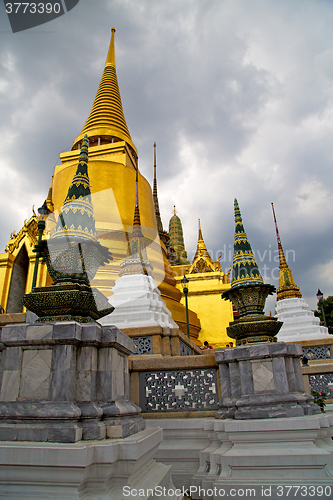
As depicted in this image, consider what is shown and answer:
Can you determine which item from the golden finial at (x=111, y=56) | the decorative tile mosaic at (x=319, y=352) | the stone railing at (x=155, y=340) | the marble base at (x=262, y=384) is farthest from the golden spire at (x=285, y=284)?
the golden finial at (x=111, y=56)

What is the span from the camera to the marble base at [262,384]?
428 cm

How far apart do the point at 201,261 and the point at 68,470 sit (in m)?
27.0

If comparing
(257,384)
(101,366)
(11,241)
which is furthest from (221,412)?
(11,241)

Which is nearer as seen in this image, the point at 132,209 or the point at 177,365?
the point at 177,365

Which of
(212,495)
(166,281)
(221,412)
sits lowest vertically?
(212,495)

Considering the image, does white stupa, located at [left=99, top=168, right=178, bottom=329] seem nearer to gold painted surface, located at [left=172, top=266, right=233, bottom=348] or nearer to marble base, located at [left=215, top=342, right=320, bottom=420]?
marble base, located at [left=215, top=342, right=320, bottom=420]

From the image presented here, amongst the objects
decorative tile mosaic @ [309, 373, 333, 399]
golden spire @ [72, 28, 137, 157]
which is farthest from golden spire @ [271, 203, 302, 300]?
golden spire @ [72, 28, 137, 157]

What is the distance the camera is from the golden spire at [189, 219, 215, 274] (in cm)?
2833

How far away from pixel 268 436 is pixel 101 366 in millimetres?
2392

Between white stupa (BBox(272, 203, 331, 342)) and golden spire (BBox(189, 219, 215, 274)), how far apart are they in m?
13.1

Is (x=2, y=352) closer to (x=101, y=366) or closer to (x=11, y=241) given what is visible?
(x=101, y=366)

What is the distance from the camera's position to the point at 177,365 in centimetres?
505

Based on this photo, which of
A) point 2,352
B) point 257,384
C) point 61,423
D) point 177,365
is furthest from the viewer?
point 177,365

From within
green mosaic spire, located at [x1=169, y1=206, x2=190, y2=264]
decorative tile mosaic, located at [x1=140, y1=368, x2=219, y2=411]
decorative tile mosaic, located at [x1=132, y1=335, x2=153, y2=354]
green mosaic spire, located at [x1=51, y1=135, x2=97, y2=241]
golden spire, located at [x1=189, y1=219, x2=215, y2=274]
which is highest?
green mosaic spire, located at [x1=169, y1=206, x2=190, y2=264]
